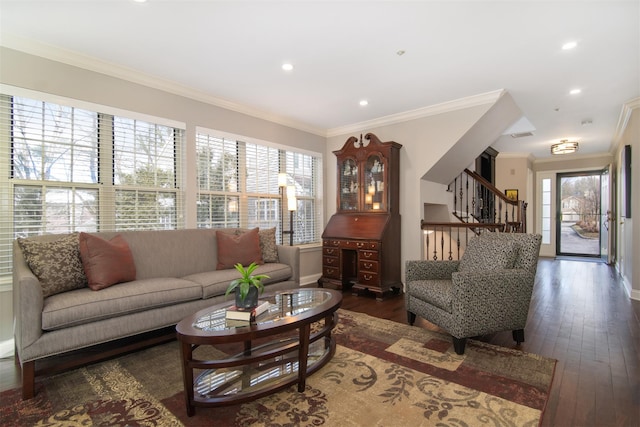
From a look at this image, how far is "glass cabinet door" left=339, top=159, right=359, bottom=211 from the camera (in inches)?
188

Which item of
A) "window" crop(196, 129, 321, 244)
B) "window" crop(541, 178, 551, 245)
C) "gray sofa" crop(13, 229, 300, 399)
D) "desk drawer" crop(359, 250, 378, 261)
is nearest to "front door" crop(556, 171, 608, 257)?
"window" crop(541, 178, 551, 245)

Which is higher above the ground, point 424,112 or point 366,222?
point 424,112

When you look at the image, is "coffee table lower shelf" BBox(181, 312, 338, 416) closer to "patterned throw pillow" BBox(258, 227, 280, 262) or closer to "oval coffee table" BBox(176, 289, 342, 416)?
"oval coffee table" BBox(176, 289, 342, 416)

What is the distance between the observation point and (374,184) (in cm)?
460

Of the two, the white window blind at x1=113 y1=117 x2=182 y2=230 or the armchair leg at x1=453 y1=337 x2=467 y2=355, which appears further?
the white window blind at x1=113 y1=117 x2=182 y2=230

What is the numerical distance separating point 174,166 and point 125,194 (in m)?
0.62

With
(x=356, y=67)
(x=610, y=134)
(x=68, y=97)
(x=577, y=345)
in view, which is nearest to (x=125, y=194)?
(x=68, y=97)

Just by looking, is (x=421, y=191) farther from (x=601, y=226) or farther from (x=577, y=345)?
(x=601, y=226)

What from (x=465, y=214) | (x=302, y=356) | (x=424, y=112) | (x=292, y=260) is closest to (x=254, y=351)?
(x=302, y=356)

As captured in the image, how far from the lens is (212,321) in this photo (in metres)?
1.97

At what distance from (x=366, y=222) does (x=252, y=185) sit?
5.52 ft

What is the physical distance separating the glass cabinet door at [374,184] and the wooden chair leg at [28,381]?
12.4 feet

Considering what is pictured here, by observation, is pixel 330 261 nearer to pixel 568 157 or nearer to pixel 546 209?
pixel 546 209

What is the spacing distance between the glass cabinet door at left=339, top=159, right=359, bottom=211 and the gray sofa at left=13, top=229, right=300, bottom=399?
1431 mm
